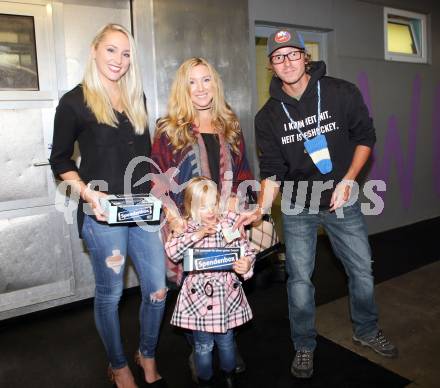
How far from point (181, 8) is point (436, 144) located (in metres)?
3.97

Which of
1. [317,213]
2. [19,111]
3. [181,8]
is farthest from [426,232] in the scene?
[19,111]

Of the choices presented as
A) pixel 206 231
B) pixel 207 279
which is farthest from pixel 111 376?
pixel 206 231

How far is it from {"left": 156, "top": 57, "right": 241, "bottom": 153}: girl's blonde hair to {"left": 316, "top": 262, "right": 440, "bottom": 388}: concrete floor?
1.41m

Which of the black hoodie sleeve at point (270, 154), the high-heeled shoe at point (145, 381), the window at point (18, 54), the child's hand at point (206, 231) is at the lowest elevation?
the high-heeled shoe at point (145, 381)

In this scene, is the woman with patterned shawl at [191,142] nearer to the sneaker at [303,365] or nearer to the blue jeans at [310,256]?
the blue jeans at [310,256]

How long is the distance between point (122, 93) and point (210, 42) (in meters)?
1.73

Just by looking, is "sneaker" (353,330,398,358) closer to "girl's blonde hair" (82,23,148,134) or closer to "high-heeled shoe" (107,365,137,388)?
"high-heeled shoe" (107,365,137,388)

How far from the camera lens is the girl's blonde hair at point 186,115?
6.53 feet

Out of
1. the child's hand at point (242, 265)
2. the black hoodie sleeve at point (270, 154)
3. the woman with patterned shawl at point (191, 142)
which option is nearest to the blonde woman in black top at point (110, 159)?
the woman with patterned shawl at point (191, 142)

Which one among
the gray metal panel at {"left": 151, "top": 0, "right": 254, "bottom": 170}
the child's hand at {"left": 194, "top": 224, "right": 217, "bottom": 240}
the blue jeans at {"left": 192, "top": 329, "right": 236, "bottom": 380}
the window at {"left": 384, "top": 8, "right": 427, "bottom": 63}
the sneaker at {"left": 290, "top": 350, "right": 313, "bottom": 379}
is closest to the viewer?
the child's hand at {"left": 194, "top": 224, "right": 217, "bottom": 240}

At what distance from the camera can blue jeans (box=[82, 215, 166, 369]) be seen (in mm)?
1854

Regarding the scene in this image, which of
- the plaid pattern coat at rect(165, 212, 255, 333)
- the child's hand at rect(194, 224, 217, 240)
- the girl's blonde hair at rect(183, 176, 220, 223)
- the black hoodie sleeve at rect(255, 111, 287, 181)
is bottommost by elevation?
the plaid pattern coat at rect(165, 212, 255, 333)

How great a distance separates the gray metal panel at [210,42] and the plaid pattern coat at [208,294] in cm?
166

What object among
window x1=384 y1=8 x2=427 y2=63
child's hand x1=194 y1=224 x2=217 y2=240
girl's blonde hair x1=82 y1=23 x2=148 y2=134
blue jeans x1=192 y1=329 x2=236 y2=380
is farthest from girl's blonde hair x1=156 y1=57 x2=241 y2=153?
window x1=384 y1=8 x2=427 y2=63
